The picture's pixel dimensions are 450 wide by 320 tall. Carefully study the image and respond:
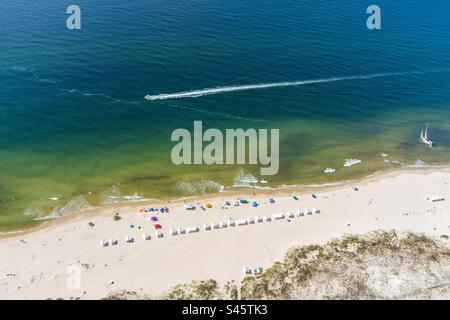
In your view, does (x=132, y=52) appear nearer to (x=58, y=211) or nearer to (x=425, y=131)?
(x=58, y=211)

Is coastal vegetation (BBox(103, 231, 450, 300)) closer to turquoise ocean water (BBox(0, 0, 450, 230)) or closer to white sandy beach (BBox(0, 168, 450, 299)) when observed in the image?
white sandy beach (BBox(0, 168, 450, 299))

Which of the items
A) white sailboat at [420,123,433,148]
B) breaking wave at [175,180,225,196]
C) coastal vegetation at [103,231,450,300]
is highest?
white sailboat at [420,123,433,148]

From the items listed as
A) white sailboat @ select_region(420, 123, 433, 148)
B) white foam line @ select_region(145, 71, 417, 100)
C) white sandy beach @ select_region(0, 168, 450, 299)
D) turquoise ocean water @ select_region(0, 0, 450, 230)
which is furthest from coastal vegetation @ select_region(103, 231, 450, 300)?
white foam line @ select_region(145, 71, 417, 100)

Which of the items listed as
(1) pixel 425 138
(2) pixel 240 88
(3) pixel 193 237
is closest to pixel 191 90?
(2) pixel 240 88

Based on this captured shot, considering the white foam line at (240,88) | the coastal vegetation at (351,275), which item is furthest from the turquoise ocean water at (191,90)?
the coastal vegetation at (351,275)

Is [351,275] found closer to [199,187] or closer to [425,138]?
[199,187]

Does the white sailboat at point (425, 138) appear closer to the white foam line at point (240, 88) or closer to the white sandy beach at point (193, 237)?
the white sandy beach at point (193, 237)
